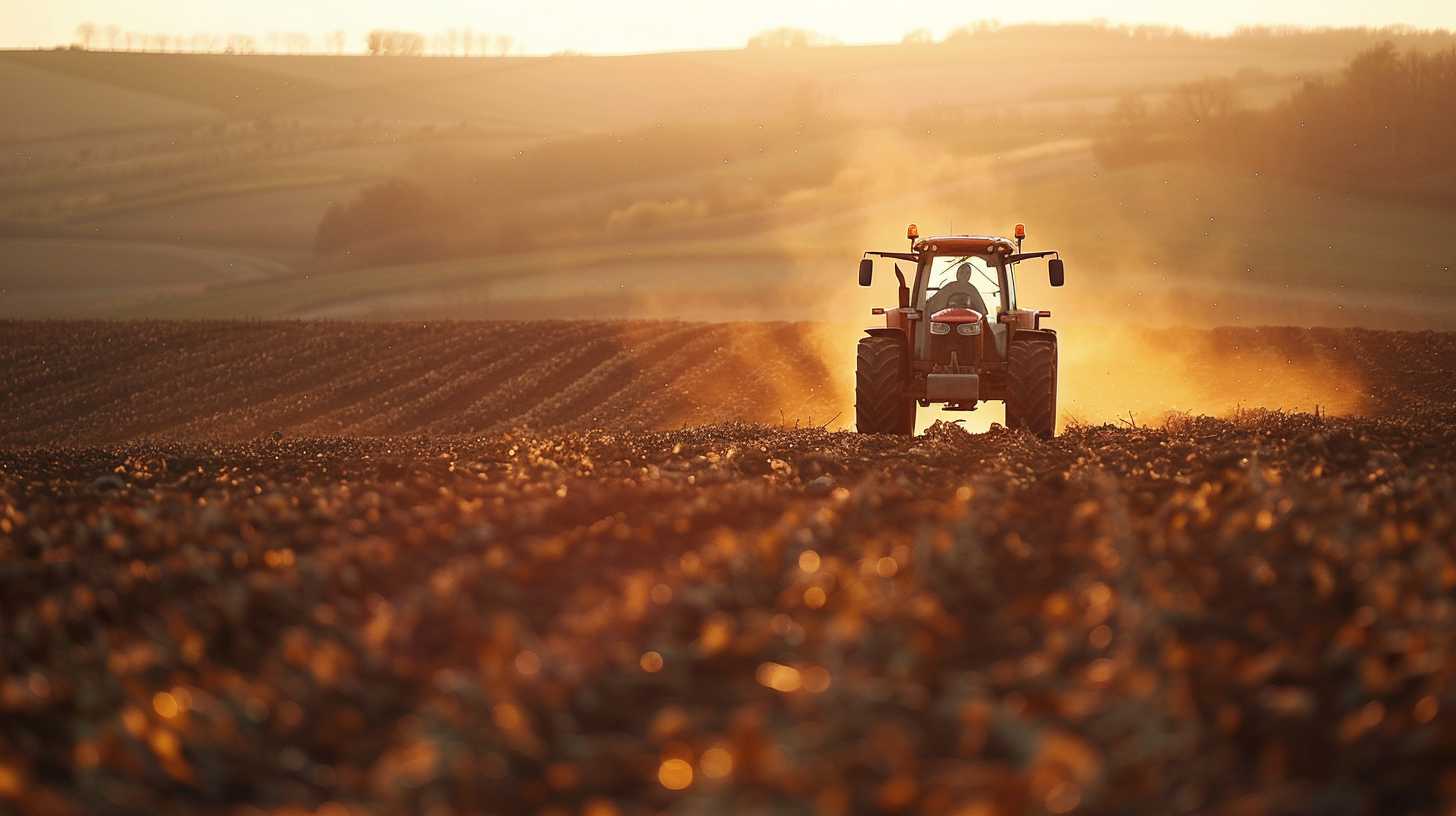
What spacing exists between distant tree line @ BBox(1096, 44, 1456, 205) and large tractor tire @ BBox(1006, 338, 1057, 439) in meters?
45.6

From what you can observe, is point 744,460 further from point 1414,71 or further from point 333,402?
point 1414,71

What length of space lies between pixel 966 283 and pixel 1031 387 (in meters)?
1.93

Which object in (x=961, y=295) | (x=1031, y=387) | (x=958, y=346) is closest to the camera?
(x=1031, y=387)

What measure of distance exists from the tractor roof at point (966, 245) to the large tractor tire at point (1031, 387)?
4.92ft

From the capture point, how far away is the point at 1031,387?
1650 centimetres

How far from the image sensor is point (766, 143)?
76438mm

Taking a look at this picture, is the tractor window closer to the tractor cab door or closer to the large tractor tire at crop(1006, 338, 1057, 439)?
the tractor cab door

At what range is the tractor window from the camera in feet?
58.3

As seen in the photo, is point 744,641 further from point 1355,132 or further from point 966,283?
point 1355,132

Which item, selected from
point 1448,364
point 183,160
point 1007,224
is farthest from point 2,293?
point 1448,364

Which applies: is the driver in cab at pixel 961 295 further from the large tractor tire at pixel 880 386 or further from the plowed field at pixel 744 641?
the plowed field at pixel 744 641

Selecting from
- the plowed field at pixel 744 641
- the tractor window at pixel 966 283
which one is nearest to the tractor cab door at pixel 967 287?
the tractor window at pixel 966 283

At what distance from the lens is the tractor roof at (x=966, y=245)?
58.1 feet

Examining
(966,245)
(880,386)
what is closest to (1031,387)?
(880,386)
